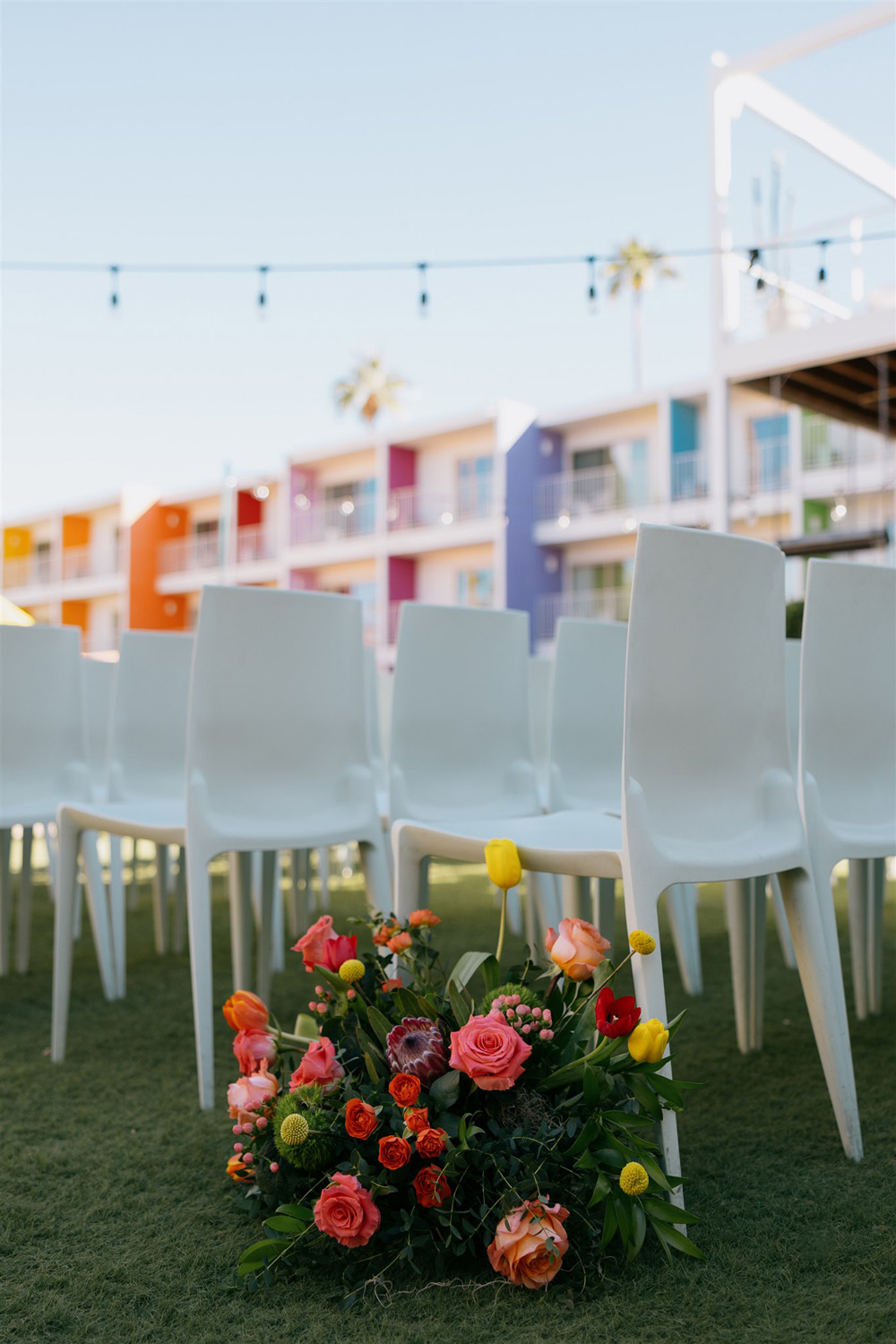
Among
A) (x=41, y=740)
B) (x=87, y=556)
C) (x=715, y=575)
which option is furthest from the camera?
(x=87, y=556)

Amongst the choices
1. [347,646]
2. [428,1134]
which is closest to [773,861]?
[428,1134]

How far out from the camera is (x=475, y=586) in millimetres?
20766

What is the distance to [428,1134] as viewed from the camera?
1.34m

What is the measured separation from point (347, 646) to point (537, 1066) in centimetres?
115

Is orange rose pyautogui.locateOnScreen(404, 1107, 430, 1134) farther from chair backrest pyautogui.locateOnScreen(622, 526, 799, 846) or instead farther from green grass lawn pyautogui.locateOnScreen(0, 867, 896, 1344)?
chair backrest pyautogui.locateOnScreen(622, 526, 799, 846)

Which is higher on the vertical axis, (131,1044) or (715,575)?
(715,575)

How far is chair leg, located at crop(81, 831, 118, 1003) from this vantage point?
2.70 m

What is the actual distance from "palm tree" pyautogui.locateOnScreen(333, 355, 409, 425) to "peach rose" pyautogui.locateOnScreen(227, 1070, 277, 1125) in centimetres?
2629

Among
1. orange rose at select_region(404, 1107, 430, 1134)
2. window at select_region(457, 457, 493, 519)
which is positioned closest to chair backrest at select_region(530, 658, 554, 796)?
orange rose at select_region(404, 1107, 430, 1134)

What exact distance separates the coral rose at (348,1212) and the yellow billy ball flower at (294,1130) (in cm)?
7

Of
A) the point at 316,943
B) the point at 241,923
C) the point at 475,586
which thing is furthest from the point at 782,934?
the point at 475,586

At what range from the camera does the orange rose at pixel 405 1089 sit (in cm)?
137

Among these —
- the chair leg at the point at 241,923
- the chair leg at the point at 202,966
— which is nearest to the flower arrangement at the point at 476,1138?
the chair leg at the point at 202,966

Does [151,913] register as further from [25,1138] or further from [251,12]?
[251,12]
